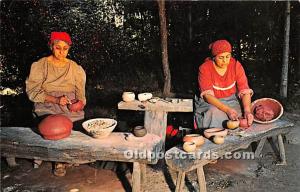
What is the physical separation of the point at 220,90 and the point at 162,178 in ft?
5.52

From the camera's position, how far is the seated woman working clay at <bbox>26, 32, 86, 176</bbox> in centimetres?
489

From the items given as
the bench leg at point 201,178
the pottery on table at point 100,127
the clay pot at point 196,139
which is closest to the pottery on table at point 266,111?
the clay pot at point 196,139

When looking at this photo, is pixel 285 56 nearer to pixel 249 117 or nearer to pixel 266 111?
pixel 266 111

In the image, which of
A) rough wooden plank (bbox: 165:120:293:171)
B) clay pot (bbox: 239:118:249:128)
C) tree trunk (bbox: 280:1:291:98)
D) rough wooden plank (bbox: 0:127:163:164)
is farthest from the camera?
tree trunk (bbox: 280:1:291:98)

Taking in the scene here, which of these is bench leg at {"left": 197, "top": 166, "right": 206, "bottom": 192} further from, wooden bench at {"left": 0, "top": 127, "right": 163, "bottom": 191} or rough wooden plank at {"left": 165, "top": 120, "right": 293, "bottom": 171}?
wooden bench at {"left": 0, "top": 127, "right": 163, "bottom": 191}

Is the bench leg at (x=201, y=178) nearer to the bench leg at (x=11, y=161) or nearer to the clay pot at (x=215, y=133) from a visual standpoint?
the clay pot at (x=215, y=133)

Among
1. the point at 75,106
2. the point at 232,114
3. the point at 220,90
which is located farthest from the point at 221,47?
the point at 75,106

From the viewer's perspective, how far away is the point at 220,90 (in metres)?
5.07

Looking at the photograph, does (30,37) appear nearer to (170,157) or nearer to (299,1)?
(170,157)

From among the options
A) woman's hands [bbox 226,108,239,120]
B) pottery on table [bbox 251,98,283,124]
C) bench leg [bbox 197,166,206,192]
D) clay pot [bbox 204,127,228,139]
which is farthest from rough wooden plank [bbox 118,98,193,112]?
bench leg [bbox 197,166,206,192]

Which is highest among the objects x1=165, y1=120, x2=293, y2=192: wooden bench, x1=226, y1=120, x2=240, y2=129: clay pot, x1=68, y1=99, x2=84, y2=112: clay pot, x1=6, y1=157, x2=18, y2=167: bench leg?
x1=68, y1=99, x2=84, y2=112: clay pot

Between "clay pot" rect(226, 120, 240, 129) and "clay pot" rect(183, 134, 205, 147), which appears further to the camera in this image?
"clay pot" rect(226, 120, 240, 129)

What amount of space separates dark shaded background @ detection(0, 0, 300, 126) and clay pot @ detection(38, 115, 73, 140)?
12.8 feet

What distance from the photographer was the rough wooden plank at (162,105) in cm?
475
